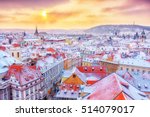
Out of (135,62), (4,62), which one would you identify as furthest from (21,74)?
(135,62)

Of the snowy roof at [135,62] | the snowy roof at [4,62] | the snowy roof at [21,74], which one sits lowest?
the snowy roof at [135,62]

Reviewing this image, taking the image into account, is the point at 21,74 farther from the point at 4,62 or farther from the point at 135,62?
the point at 135,62

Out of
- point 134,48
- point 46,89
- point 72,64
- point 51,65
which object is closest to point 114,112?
point 46,89

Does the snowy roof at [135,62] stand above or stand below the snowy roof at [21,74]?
below

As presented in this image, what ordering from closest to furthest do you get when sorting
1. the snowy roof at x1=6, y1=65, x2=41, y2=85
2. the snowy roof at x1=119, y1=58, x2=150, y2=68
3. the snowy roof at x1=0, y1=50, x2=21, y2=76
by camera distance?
the snowy roof at x1=6, y1=65, x2=41, y2=85
the snowy roof at x1=0, y1=50, x2=21, y2=76
the snowy roof at x1=119, y1=58, x2=150, y2=68

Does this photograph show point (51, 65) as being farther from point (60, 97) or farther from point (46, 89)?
point (60, 97)

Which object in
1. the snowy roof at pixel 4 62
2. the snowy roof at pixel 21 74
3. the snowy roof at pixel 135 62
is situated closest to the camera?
the snowy roof at pixel 21 74

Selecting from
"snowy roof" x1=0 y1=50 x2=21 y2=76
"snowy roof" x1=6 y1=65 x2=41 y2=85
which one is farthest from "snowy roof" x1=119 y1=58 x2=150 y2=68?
"snowy roof" x1=0 y1=50 x2=21 y2=76

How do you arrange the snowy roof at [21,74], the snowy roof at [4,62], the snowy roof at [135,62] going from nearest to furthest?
the snowy roof at [21,74] < the snowy roof at [4,62] < the snowy roof at [135,62]

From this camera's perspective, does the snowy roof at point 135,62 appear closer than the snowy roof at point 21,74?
No

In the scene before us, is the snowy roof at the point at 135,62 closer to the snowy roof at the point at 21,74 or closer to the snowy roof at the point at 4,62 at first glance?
the snowy roof at the point at 21,74

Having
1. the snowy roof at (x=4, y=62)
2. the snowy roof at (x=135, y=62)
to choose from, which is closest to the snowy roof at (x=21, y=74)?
the snowy roof at (x=4, y=62)

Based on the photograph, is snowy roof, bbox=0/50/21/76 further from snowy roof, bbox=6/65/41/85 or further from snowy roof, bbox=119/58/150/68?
snowy roof, bbox=119/58/150/68
